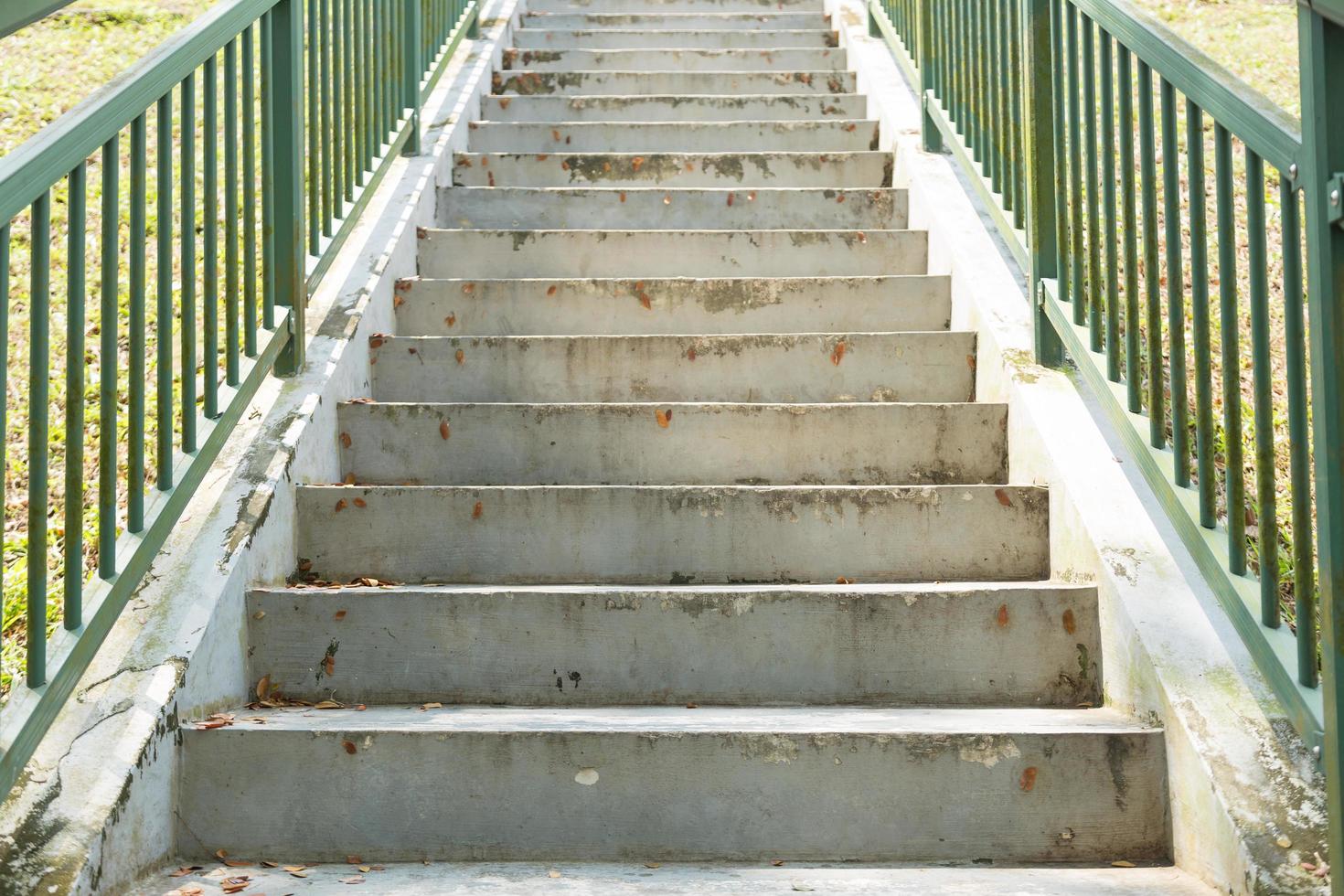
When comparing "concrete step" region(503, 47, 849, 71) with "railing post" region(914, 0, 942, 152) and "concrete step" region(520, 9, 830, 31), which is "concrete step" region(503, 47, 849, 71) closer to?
"concrete step" region(520, 9, 830, 31)

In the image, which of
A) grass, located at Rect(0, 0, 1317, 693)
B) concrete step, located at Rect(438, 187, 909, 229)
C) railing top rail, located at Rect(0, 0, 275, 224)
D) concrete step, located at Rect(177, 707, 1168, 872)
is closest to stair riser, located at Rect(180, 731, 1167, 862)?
concrete step, located at Rect(177, 707, 1168, 872)

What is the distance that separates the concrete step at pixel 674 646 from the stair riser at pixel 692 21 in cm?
473

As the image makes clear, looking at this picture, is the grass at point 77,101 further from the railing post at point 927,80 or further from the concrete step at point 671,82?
the concrete step at point 671,82

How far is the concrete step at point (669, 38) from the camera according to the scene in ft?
20.6

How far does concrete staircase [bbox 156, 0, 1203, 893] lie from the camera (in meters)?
2.11

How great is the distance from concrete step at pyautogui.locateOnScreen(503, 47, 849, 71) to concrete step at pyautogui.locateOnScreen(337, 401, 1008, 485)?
3353 millimetres

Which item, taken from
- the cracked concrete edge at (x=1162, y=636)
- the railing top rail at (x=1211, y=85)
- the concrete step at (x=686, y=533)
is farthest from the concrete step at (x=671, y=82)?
the concrete step at (x=686, y=533)

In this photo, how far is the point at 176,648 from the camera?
7.21 ft

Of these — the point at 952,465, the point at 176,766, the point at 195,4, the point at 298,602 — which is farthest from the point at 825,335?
the point at 195,4

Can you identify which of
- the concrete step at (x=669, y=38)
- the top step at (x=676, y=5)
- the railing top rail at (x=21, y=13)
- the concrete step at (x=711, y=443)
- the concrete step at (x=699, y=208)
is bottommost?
the concrete step at (x=711, y=443)

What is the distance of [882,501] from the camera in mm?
2746

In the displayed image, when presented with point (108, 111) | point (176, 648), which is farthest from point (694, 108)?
point (176, 648)

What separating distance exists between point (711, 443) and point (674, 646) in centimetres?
77

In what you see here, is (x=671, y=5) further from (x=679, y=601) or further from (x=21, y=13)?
(x=21, y=13)
